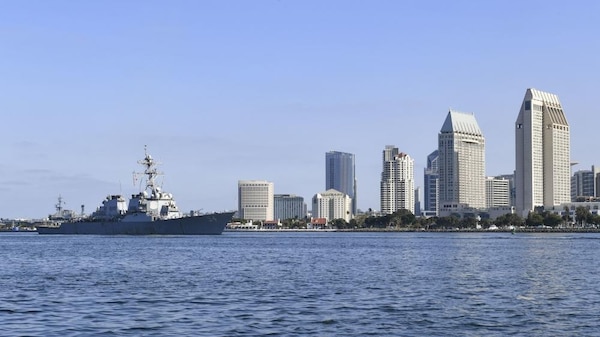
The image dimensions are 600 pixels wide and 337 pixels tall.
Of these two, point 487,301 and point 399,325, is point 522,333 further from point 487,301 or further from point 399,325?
point 487,301

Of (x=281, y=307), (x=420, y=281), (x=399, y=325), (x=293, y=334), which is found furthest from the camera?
(x=420, y=281)

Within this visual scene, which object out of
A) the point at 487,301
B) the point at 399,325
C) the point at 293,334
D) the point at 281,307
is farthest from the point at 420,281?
the point at 293,334

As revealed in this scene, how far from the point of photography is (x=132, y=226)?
199 metres

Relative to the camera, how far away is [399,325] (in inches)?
1522

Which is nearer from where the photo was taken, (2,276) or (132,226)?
(2,276)

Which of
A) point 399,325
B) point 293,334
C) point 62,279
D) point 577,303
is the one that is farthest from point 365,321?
point 62,279

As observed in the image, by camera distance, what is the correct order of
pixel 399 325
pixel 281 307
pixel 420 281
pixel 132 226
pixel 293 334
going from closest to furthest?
pixel 293 334 → pixel 399 325 → pixel 281 307 → pixel 420 281 → pixel 132 226

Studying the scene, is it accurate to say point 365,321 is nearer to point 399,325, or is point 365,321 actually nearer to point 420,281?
point 399,325

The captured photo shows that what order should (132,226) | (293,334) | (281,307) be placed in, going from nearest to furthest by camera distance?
(293,334) < (281,307) < (132,226)

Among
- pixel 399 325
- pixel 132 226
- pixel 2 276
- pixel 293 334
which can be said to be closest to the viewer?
pixel 293 334

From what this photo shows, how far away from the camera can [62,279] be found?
6150 centimetres

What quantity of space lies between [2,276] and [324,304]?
29.3 m

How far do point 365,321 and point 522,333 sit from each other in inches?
269

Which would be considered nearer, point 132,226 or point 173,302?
point 173,302
